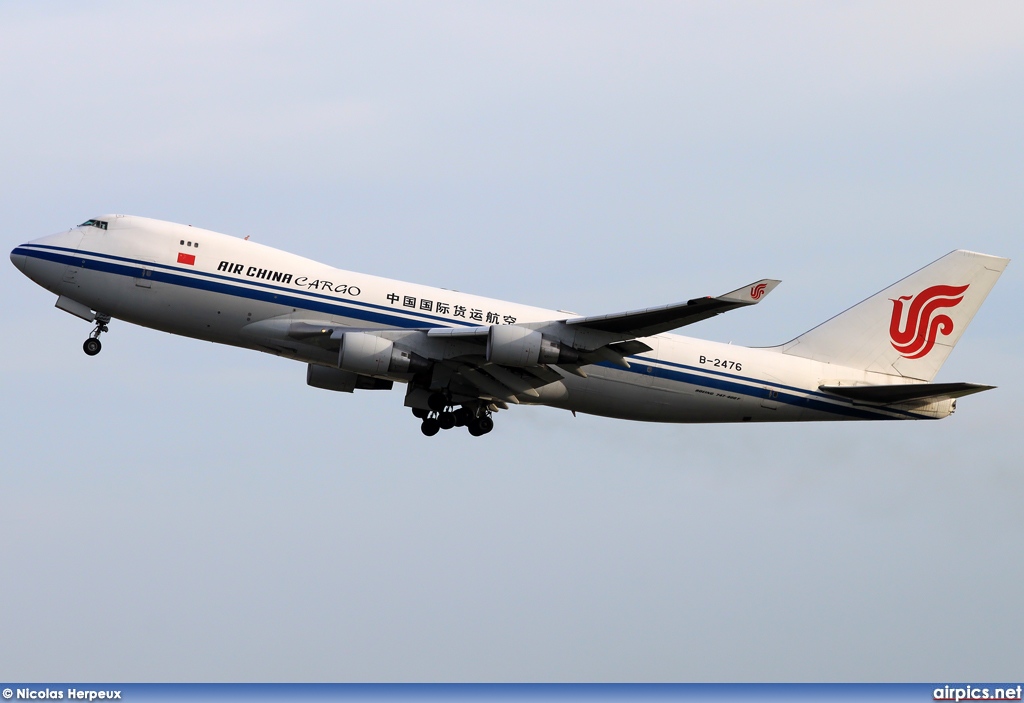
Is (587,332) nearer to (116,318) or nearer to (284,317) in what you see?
(284,317)

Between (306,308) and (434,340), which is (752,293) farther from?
(306,308)

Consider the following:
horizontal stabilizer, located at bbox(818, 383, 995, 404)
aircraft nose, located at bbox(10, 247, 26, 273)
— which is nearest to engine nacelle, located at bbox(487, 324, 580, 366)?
horizontal stabilizer, located at bbox(818, 383, 995, 404)

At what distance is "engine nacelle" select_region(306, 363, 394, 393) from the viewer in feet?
139

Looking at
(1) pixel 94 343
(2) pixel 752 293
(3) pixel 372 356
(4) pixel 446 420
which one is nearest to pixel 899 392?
(2) pixel 752 293

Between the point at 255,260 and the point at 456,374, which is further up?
the point at 255,260

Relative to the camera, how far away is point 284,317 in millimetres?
38781

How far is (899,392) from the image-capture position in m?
40.9

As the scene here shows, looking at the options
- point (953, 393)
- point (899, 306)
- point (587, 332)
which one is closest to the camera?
point (587, 332)

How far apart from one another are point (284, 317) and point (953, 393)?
69.2 ft

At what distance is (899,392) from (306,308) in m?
19.3

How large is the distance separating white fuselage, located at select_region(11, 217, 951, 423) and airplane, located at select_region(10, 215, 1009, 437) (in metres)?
0.04

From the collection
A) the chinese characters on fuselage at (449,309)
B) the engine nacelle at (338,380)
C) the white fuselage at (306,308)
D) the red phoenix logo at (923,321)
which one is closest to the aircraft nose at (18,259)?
the white fuselage at (306,308)

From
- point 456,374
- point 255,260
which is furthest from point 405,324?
point 255,260

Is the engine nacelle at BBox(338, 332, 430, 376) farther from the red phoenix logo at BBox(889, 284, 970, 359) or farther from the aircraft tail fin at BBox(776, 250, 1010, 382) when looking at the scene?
the red phoenix logo at BBox(889, 284, 970, 359)
